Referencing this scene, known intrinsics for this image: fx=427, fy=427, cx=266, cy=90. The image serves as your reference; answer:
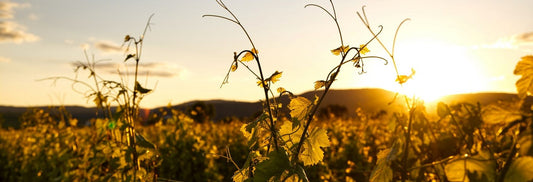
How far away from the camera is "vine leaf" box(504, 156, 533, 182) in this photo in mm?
955

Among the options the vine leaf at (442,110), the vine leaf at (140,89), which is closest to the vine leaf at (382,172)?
the vine leaf at (442,110)

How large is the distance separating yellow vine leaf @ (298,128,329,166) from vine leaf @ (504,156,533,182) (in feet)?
1.70

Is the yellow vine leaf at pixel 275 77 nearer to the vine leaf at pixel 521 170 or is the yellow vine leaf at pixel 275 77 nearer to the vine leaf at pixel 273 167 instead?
the vine leaf at pixel 273 167

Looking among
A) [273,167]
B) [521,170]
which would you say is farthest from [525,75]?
[273,167]

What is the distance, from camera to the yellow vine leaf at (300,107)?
133 cm

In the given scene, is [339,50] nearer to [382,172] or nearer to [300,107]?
[300,107]

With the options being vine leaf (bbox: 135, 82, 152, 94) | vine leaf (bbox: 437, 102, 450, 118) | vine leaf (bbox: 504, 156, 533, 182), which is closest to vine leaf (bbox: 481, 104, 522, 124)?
vine leaf (bbox: 504, 156, 533, 182)

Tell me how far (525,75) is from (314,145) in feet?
2.01

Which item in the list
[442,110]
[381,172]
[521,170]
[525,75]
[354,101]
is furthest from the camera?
[354,101]

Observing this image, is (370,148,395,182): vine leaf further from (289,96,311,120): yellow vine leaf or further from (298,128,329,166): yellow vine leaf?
(289,96,311,120): yellow vine leaf

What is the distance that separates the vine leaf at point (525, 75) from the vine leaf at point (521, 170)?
0.65ft

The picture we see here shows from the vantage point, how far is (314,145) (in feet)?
4.46

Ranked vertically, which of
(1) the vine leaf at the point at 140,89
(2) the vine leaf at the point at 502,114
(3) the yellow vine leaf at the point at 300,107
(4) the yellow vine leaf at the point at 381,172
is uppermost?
(1) the vine leaf at the point at 140,89

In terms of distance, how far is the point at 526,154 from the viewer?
96 cm
